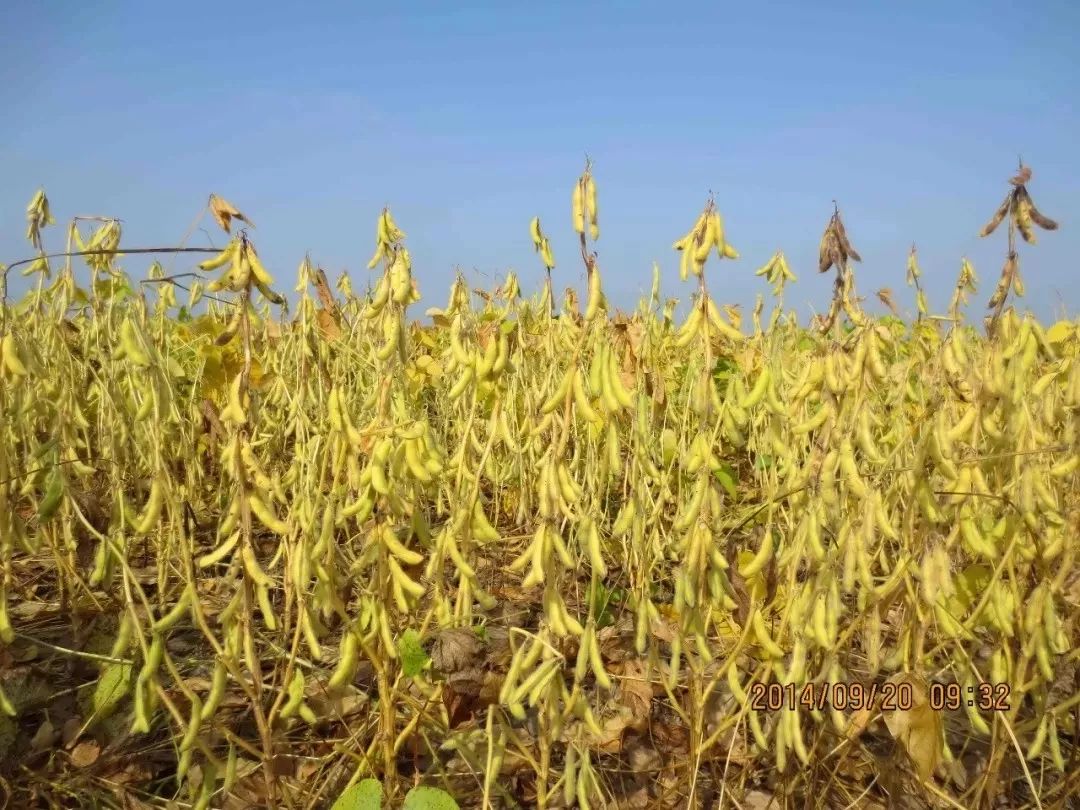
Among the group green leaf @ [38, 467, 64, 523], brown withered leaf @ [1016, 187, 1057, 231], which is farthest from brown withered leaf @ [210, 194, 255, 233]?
brown withered leaf @ [1016, 187, 1057, 231]

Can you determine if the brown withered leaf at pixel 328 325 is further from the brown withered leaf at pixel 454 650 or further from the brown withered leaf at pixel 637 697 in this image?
the brown withered leaf at pixel 637 697

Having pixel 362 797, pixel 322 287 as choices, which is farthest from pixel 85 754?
pixel 322 287

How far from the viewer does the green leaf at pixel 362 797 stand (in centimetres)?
118

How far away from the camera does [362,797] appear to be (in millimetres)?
1190

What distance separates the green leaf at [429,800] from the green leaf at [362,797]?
5 centimetres

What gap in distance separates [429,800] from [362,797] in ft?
0.35

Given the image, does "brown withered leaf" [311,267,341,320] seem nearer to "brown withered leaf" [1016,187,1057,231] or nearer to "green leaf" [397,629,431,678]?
"green leaf" [397,629,431,678]

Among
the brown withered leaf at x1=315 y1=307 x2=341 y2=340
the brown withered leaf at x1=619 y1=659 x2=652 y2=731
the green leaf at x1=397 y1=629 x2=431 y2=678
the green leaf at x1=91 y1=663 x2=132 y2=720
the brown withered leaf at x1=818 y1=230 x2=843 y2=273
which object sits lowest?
the brown withered leaf at x1=619 y1=659 x2=652 y2=731

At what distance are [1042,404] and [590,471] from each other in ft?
3.52

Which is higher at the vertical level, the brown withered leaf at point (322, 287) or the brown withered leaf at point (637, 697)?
the brown withered leaf at point (322, 287)

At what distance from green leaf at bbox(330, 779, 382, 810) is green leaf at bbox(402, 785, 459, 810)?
0.05 meters

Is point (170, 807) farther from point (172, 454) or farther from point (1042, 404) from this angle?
point (1042, 404)

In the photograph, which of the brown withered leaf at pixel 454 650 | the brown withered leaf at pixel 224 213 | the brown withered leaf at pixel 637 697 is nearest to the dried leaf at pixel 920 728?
the brown withered leaf at pixel 637 697

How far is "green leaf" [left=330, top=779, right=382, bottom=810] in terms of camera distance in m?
1.18
